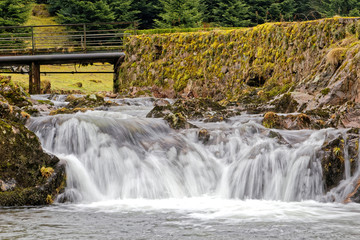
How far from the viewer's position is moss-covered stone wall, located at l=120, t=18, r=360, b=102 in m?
14.3

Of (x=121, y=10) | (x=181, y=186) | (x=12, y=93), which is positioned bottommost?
(x=181, y=186)

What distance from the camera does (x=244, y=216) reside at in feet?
22.0

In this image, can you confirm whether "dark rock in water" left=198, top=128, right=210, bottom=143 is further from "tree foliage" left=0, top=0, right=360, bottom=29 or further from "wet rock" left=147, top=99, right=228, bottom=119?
"tree foliage" left=0, top=0, right=360, bottom=29

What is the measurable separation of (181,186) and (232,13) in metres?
34.5

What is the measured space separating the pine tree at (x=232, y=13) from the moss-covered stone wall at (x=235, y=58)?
19186 millimetres

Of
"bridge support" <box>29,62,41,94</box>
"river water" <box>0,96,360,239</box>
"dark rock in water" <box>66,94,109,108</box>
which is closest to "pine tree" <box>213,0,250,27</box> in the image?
"bridge support" <box>29,62,41,94</box>

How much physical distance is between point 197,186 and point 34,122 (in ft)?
11.5

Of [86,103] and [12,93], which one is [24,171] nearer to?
[12,93]

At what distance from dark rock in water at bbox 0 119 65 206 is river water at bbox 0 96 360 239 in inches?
9.7

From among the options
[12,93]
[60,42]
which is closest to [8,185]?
[12,93]

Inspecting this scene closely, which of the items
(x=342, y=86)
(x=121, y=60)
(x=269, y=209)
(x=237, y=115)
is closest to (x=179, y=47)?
(x=121, y=60)

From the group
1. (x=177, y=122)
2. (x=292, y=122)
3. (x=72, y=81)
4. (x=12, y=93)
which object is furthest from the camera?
(x=72, y=81)

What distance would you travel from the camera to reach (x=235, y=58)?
57.8 feet

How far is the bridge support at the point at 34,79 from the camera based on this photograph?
2267 centimetres
